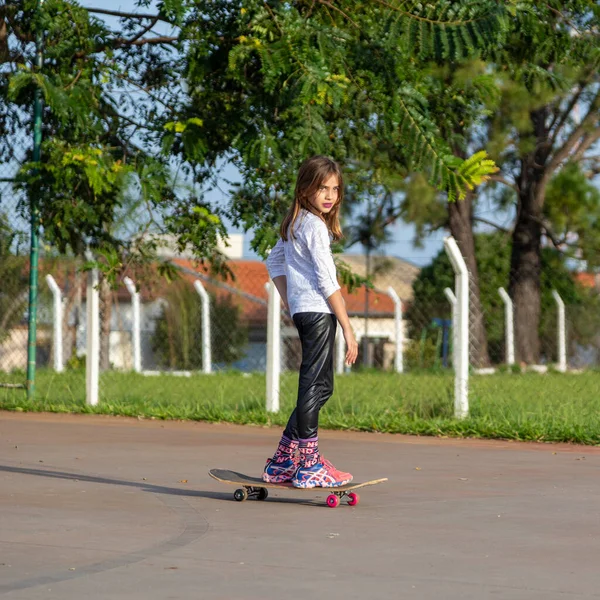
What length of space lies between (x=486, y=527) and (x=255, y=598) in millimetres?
1791

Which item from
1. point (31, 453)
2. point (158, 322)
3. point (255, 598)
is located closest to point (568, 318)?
point (158, 322)

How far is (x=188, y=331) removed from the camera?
2348 cm

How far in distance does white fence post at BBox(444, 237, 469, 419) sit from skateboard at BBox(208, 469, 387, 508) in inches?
161

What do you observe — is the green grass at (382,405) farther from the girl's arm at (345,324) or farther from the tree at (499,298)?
the tree at (499,298)

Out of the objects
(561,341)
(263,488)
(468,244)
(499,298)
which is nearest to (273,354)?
(263,488)

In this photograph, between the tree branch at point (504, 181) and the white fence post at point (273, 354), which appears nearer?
the white fence post at point (273, 354)

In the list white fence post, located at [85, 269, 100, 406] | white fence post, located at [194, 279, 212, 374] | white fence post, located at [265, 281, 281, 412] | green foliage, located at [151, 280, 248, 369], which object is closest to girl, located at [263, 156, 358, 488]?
white fence post, located at [265, 281, 281, 412]

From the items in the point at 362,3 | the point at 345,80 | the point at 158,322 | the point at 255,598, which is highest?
the point at 362,3

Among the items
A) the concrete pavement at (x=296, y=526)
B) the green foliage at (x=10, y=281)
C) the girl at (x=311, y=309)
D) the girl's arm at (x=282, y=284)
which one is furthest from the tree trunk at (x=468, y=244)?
the girl at (x=311, y=309)

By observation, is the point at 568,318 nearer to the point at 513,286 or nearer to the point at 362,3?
the point at 513,286

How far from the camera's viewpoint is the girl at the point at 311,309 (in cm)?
636

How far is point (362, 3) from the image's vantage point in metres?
11.3

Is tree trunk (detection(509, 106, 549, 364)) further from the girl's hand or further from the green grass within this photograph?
the girl's hand

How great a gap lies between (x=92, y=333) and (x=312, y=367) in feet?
19.3
